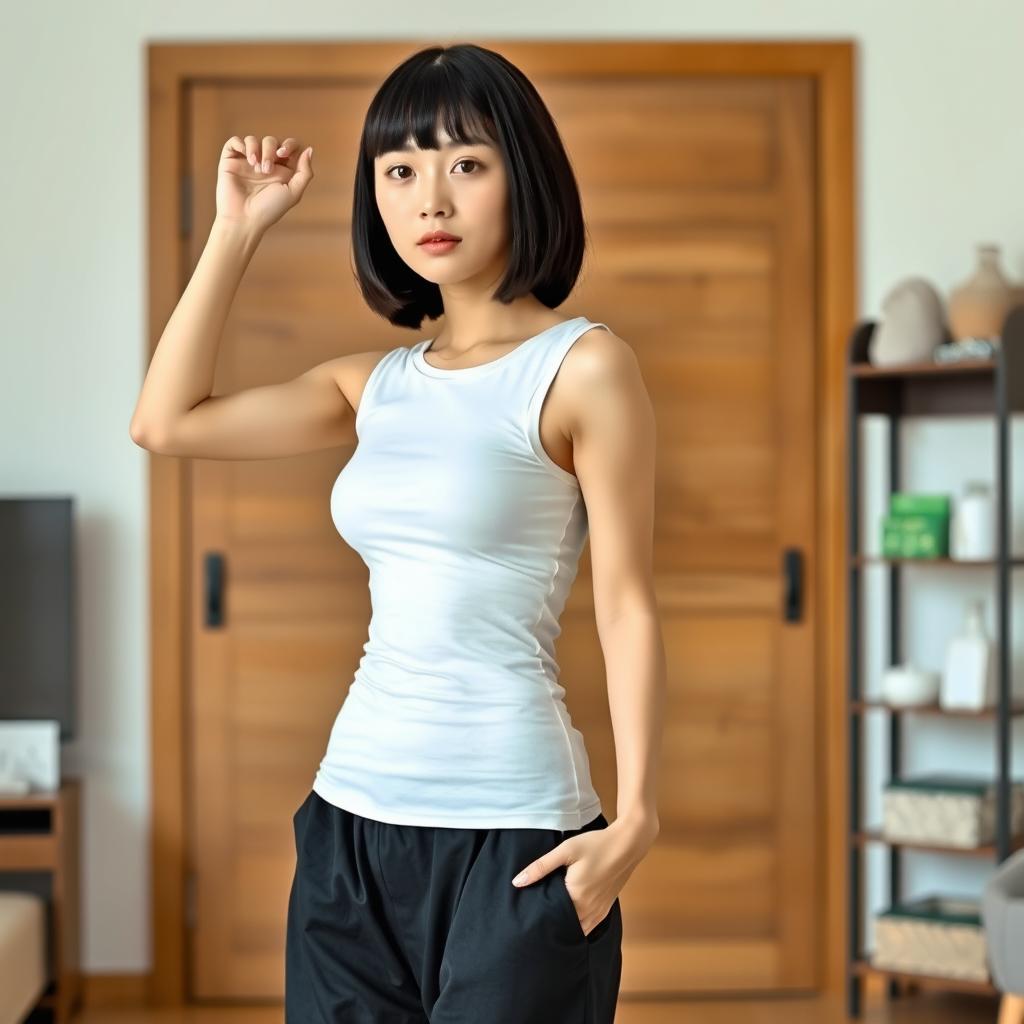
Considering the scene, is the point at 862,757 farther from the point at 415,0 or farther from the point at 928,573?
the point at 415,0

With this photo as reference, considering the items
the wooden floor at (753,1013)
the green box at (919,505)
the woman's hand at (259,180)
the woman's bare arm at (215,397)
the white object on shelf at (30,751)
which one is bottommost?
the wooden floor at (753,1013)

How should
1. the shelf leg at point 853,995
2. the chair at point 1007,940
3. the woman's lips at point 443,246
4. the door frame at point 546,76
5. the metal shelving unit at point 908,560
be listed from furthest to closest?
the door frame at point 546,76
the shelf leg at point 853,995
the metal shelving unit at point 908,560
the chair at point 1007,940
the woman's lips at point 443,246

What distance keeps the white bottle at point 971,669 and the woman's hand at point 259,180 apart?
7.88 feet

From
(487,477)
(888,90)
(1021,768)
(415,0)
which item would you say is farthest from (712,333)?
(487,477)

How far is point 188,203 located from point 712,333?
1.32 metres

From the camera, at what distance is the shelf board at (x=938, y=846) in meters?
3.23

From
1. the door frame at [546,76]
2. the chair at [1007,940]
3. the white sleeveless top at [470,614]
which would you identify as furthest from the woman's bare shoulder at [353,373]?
the door frame at [546,76]

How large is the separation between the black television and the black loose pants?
2.34m

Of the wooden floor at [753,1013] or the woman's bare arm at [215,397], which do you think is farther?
the wooden floor at [753,1013]

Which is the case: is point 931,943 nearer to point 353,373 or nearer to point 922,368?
point 922,368

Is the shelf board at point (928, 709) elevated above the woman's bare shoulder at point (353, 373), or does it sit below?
below

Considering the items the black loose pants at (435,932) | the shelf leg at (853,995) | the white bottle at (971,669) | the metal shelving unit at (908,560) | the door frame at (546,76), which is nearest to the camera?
the black loose pants at (435,932)

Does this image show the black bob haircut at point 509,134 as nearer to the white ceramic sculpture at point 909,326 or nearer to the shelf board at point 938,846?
the white ceramic sculpture at point 909,326

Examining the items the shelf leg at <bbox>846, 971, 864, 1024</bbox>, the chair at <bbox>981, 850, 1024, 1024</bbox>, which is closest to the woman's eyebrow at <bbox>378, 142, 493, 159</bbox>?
the chair at <bbox>981, 850, 1024, 1024</bbox>
